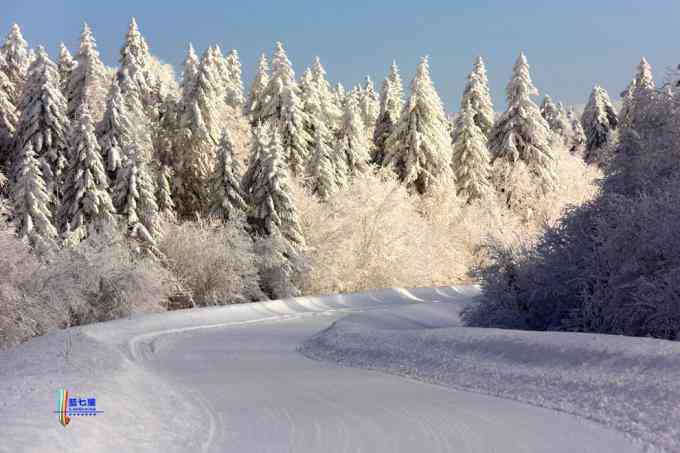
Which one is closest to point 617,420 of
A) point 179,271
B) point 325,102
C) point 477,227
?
point 179,271

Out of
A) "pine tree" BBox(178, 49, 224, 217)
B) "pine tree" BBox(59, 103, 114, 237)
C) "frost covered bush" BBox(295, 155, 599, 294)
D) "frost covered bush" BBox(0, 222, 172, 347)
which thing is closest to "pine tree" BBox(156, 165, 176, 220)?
"pine tree" BBox(178, 49, 224, 217)

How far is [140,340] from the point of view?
22375 millimetres

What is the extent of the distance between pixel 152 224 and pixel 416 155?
22.7 m

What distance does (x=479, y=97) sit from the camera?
6400 centimetres

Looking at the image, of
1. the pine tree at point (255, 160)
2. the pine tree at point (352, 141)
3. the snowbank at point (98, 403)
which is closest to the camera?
the snowbank at point (98, 403)

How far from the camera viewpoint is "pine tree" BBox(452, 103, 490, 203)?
57812 millimetres

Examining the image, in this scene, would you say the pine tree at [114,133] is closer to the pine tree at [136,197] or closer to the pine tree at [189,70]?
the pine tree at [136,197]

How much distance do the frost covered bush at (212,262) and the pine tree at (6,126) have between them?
12.8m

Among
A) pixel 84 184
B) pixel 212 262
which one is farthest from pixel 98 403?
pixel 212 262

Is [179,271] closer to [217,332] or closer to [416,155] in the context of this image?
[217,332]

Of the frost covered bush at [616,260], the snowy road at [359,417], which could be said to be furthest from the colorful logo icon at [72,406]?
the frost covered bush at [616,260]

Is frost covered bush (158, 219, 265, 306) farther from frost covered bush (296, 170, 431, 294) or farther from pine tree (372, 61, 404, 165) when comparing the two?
pine tree (372, 61, 404, 165)

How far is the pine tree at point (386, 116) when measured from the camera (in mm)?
66938

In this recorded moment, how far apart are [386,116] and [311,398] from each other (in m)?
57.2
